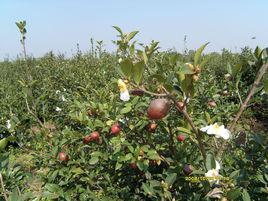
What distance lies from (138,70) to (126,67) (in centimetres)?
4

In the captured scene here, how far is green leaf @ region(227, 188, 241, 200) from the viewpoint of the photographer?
1290 mm

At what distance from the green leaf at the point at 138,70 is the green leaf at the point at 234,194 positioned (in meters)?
0.48

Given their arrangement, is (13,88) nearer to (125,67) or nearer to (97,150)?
(97,150)

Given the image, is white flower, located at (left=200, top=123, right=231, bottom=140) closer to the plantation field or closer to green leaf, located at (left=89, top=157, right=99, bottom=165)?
the plantation field

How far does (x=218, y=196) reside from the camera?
4.38 ft

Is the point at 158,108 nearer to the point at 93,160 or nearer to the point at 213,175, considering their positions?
the point at 213,175

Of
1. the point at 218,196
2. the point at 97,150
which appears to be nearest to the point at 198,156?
the point at 218,196

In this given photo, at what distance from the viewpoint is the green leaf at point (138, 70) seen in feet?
4.00

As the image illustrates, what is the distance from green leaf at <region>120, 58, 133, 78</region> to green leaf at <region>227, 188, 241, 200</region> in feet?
1.70

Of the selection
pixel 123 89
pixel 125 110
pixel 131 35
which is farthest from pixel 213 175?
pixel 131 35

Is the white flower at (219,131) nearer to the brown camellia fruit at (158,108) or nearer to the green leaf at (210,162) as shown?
the green leaf at (210,162)

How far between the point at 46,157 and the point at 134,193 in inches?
22.1

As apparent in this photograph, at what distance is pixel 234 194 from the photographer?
4.24ft

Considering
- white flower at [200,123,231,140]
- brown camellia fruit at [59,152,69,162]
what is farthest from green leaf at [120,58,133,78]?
brown camellia fruit at [59,152,69,162]
